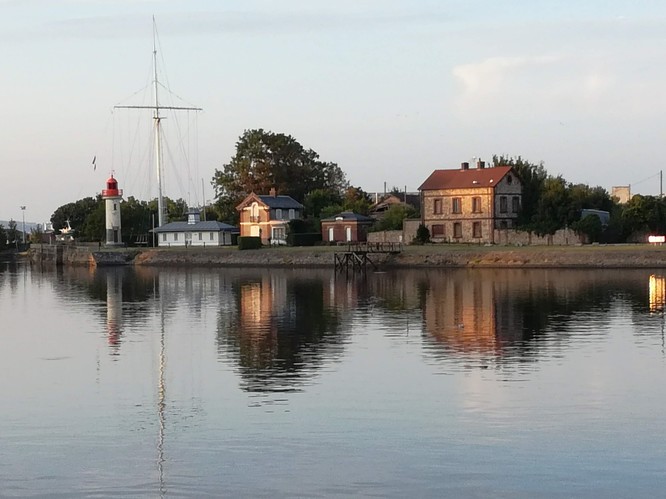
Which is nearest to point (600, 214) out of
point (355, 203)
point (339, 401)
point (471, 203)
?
point (471, 203)

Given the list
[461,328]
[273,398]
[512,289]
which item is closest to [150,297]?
[512,289]

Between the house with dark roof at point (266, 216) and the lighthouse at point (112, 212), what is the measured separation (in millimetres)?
15288

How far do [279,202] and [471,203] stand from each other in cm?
2535

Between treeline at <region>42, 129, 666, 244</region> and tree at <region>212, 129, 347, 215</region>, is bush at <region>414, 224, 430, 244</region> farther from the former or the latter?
tree at <region>212, 129, 347, 215</region>

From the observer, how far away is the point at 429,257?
282 feet

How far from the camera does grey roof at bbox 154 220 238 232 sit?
114 metres

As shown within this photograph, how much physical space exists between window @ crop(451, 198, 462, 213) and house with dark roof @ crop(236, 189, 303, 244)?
63.9 ft

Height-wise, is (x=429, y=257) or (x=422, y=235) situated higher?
(x=422, y=235)

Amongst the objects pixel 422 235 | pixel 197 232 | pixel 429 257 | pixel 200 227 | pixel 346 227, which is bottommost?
pixel 429 257

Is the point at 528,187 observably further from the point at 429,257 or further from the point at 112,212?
the point at 112,212

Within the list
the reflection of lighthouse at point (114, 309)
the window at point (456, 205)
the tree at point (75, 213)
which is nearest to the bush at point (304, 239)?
the window at point (456, 205)

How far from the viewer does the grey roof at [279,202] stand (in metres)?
113

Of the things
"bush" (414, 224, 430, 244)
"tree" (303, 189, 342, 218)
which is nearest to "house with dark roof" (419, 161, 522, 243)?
"bush" (414, 224, 430, 244)

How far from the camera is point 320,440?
19.6 m
